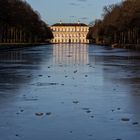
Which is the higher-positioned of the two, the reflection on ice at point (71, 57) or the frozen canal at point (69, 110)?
the frozen canal at point (69, 110)

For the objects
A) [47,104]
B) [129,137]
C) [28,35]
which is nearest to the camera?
[129,137]

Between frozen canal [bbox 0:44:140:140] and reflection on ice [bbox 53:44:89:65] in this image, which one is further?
reflection on ice [bbox 53:44:89:65]

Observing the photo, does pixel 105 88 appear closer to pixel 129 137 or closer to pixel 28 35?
pixel 129 137

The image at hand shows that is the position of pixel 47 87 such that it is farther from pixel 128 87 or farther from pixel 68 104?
pixel 68 104

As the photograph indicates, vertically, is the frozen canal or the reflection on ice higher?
the frozen canal

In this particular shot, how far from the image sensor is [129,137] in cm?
895

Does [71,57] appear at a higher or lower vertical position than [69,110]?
lower

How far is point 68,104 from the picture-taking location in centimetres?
1338

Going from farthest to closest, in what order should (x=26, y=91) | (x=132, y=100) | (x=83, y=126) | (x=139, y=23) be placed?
(x=139, y=23) < (x=26, y=91) < (x=132, y=100) < (x=83, y=126)

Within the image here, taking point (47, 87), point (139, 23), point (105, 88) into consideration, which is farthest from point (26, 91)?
point (139, 23)

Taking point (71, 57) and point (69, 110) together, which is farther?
point (71, 57)

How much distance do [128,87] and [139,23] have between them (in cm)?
7198

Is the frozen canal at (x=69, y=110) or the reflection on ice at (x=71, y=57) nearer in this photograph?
the frozen canal at (x=69, y=110)

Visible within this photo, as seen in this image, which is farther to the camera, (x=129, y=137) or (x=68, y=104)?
(x=68, y=104)
